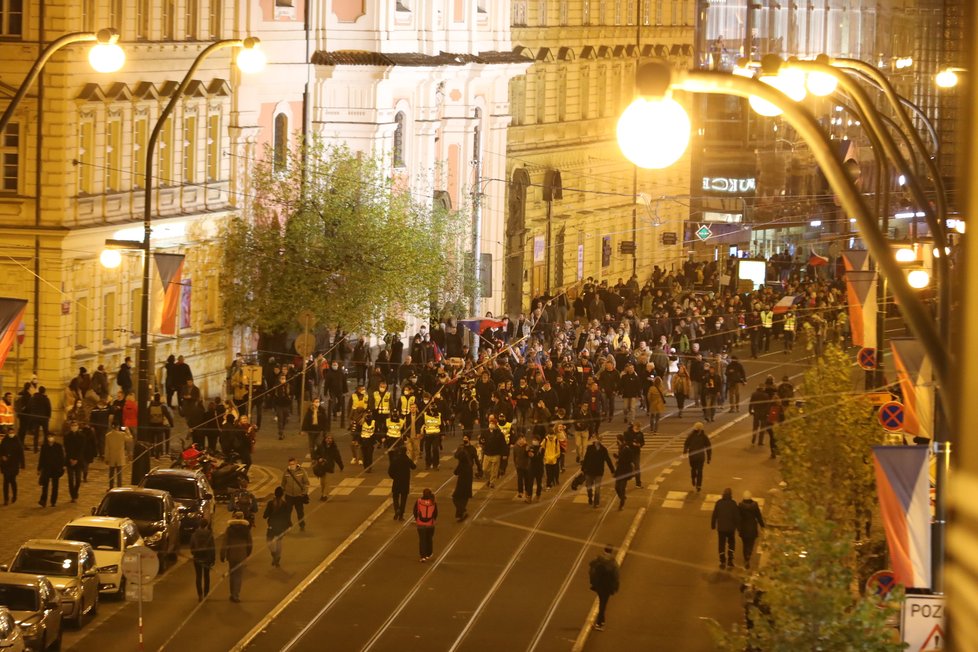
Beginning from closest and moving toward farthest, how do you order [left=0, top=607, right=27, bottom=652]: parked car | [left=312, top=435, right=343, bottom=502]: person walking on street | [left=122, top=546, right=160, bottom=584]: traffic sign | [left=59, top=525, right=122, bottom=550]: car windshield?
[left=0, top=607, right=27, bottom=652]: parked car, [left=122, top=546, right=160, bottom=584]: traffic sign, [left=59, top=525, right=122, bottom=550]: car windshield, [left=312, top=435, right=343, bottom=502]: person walking on street

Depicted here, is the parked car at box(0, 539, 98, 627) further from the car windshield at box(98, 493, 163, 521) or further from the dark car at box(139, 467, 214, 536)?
the dark car at box(139, 467, 214, 536)

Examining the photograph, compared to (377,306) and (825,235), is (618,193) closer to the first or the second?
(825,235)

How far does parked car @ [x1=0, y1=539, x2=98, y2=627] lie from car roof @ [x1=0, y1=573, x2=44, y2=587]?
2.81ft

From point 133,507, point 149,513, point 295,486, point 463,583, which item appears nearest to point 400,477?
point 295,486

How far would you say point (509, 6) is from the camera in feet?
207

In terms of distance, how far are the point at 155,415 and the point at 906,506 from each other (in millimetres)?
20909

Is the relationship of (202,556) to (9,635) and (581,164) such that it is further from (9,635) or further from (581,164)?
(581,164)

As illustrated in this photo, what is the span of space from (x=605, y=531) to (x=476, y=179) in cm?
2954

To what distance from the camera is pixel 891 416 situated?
2588 cm

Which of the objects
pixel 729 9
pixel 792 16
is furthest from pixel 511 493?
pixel 792 16

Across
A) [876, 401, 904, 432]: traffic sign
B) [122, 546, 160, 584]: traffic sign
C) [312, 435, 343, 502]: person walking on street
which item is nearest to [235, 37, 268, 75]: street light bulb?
[122, 546, 160, 584]: traffic sign

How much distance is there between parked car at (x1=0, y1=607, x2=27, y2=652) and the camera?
19.4 metres

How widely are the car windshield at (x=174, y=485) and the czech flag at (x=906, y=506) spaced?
14.8 m

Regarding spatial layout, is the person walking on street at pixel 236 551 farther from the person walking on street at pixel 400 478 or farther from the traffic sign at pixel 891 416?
the traffic sign at pixel 891 416
